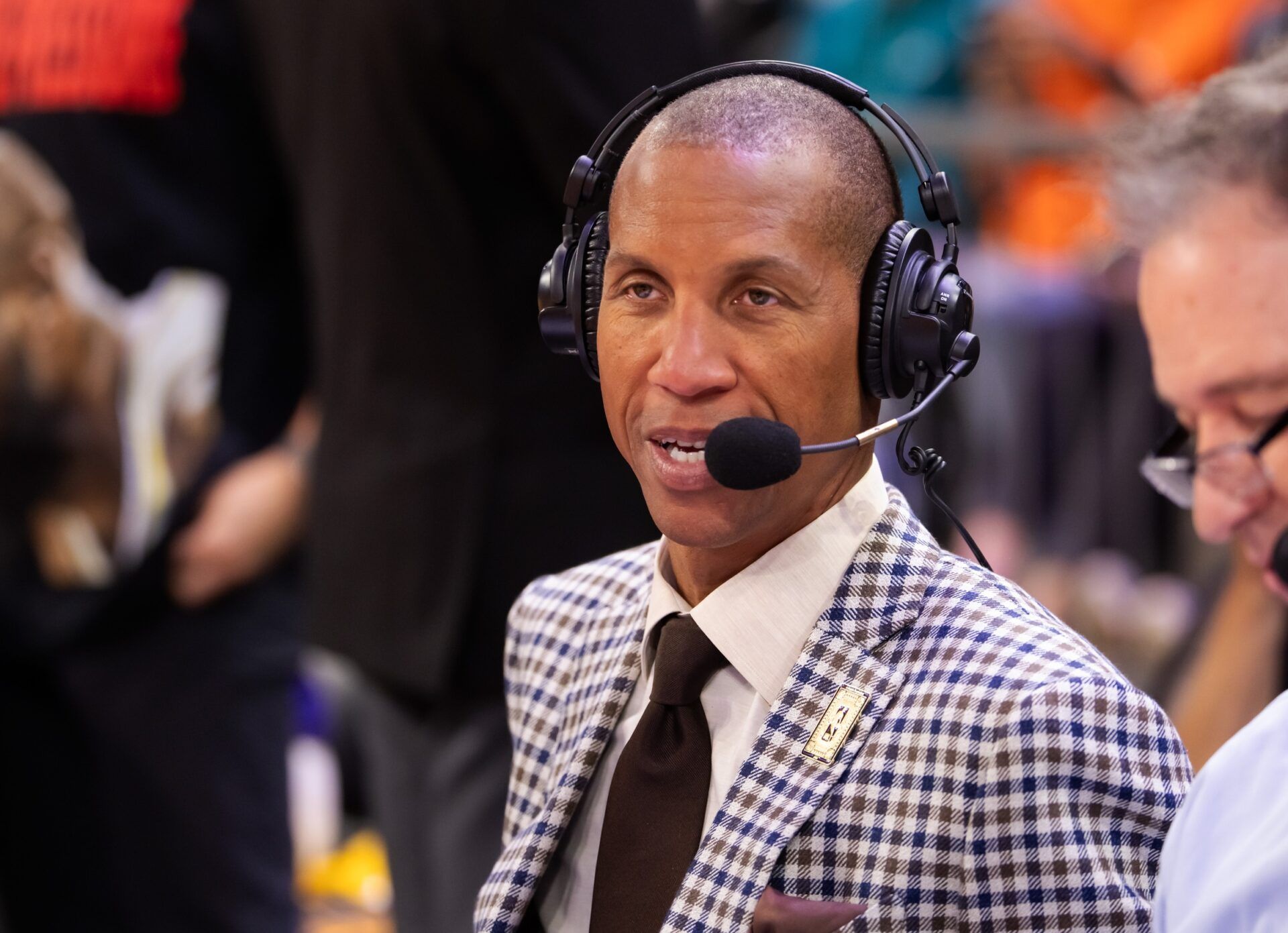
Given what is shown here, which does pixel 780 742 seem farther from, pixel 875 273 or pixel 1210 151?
pixel 1210 151

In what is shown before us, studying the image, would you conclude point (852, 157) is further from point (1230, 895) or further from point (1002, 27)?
point (1002, 27)

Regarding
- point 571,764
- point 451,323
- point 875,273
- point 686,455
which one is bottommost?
point 571,764

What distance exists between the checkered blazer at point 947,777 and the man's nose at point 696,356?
0.44 ft

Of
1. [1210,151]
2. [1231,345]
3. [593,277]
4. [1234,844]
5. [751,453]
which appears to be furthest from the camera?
[1210,151]

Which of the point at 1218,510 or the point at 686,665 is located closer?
the point at 686,665

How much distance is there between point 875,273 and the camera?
873 millimetres

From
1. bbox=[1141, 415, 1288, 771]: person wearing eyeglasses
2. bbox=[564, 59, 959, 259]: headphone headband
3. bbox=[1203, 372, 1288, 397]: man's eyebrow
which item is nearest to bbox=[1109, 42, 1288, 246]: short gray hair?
bbox=[1203, 372, 1288, 397]: man's eyebrow

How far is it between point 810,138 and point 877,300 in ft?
0.30

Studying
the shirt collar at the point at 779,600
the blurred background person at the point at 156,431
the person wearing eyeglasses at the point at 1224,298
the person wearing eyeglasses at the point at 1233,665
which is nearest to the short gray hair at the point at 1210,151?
the person wearing eyeglasses at the point at 1224,298

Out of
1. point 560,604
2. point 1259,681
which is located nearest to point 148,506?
point 560,604

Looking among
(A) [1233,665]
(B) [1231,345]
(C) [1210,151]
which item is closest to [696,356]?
(B) [1231,345]

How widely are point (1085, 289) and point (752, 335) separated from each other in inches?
84.8

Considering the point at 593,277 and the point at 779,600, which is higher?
the point at 593,277

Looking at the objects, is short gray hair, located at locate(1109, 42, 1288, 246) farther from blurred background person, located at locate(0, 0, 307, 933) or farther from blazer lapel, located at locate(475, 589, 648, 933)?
blurred background person, located at locate(0, 0, 307, 933)
